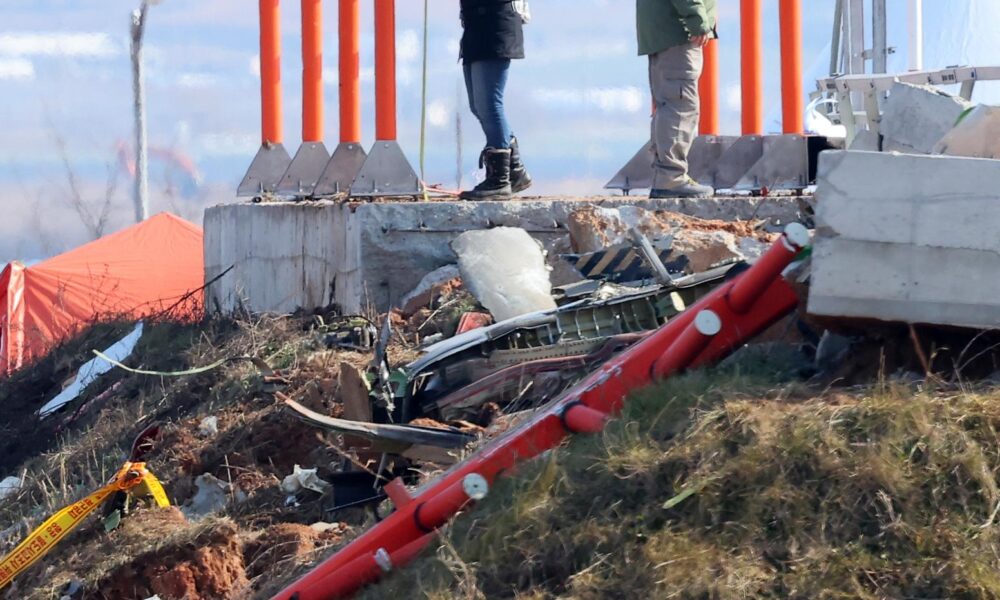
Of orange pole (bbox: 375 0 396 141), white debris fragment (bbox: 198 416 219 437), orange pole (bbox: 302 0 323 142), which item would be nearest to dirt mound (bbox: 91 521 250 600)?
white debris fragment (bbox: 198 416 219 437)

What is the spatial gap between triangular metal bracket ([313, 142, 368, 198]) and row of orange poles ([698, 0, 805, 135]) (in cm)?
246

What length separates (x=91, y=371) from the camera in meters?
9.87

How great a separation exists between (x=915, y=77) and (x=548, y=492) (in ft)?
19.7

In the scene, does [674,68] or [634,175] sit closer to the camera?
[674,68]

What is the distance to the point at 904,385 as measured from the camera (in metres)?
3.59

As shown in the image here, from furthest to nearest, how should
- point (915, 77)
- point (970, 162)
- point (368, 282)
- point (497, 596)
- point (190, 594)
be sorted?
point (915, 77) → point (368, 282) → point (190, 594) → point (970, 162) → point (497, 596)

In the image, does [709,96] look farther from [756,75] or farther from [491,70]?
[491,70]

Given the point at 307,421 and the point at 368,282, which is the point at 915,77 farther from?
the point at 307,421

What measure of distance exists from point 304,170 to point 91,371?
6.63 feet

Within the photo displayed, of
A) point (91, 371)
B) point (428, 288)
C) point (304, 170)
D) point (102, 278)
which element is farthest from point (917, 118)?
point (102, 278)

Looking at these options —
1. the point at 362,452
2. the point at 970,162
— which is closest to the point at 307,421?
the point at 362,452

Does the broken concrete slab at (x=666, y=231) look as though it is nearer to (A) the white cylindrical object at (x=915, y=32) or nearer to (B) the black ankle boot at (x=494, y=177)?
(B) the black ankle boot at (x=494, y=177)

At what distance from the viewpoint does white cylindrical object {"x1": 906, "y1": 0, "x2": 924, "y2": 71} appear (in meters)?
14.6

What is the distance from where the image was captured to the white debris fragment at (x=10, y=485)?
25.2 feet
